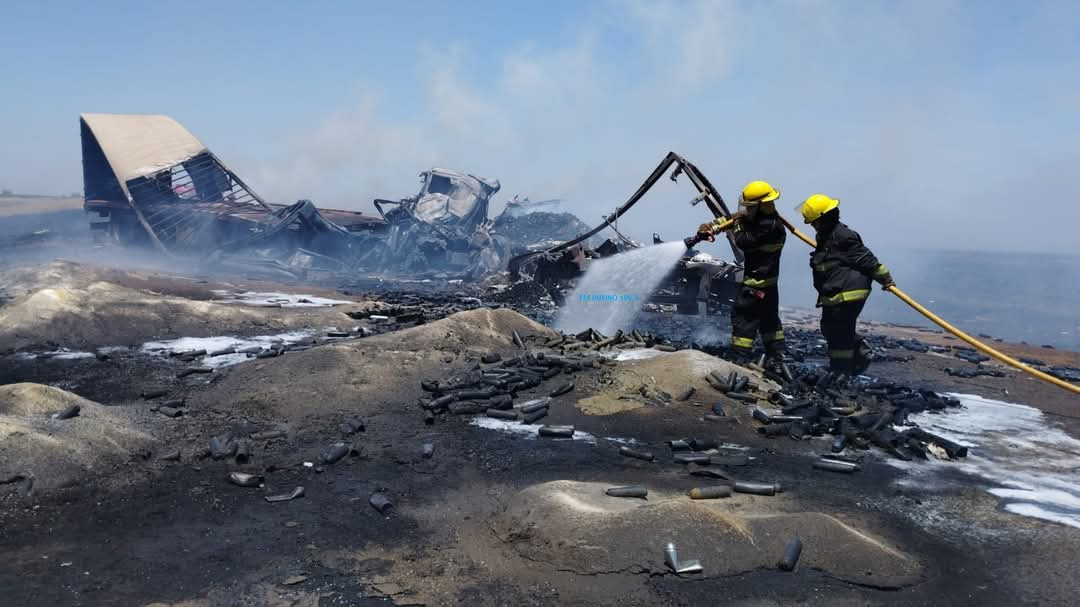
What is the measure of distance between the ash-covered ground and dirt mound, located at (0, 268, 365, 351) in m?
0.08

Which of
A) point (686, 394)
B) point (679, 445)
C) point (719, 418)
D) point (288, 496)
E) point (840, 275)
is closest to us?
point (288, 496)

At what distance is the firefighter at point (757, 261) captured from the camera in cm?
875

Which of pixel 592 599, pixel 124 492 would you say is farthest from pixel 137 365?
pixel 592 599

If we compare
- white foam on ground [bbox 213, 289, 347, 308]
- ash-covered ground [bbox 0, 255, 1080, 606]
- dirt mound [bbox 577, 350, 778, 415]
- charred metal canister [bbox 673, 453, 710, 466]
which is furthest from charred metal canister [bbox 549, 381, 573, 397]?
white foam on ground [bbox 213, 289, 347, 308]

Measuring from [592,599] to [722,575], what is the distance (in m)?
0.81

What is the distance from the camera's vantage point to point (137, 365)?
9352 millimetres

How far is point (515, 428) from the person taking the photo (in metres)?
6.90

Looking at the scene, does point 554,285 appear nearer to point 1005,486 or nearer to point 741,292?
point 741,292

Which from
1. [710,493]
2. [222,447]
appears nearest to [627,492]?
[710,493]

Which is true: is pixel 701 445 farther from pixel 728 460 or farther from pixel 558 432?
pixel 558 432

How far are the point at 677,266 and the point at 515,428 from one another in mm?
8574

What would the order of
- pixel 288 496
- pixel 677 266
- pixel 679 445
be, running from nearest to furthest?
pixel 288 496
pixel 679 445
pixel 677 266

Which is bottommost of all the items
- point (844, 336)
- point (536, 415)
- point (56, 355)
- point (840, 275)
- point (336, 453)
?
point (56, 355)

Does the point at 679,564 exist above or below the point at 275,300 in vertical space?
above
